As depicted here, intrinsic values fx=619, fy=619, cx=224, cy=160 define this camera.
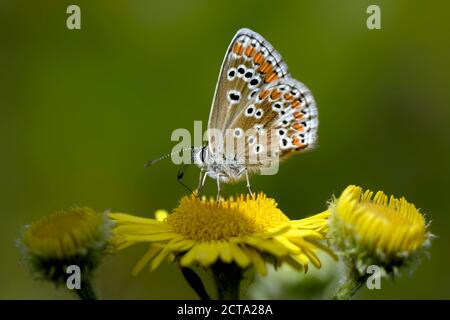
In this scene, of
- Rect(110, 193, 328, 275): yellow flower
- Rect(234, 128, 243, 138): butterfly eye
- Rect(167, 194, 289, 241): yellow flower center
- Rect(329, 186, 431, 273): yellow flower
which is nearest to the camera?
Rect(329, 186, 431, 273): yellow flower

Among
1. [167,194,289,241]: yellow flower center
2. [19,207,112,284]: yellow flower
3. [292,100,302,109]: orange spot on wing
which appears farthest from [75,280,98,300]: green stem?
[292,100,302,109]: orange spot on wing

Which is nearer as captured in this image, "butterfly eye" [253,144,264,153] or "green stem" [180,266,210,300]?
"green stem" [180,266,210,300]

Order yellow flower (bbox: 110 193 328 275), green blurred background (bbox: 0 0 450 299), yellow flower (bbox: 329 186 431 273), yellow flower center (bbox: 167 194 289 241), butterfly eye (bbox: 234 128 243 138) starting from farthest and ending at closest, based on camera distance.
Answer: green blurred background (bbox: 0 0 450 299), butterfly eye (bbox: 234 128 243 138), yellow flower center (bbox: 167 194 289 241), yellow flower (bbox: 110 193 328 275), yellow flower (bbox: 329 186 431 273)

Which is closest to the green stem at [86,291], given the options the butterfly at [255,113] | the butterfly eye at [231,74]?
the butterfly at [255,113]

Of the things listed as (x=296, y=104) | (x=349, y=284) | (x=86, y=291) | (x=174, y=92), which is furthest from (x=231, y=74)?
(x=174, y=92)

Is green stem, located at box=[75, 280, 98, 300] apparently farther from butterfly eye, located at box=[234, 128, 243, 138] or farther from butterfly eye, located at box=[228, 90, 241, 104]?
butterfly eye, located at box=[228, 90, 241, 104]

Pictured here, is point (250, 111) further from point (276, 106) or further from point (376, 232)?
point (376, 232)

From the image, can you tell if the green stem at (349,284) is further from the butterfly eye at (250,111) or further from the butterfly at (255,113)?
the butterfly eye at (250,111)
